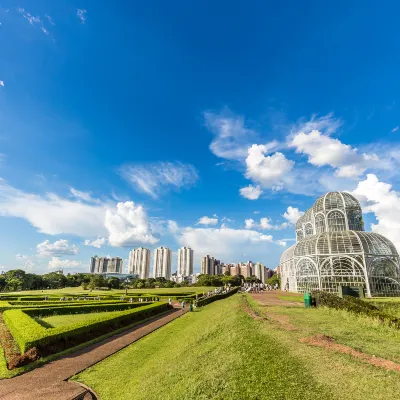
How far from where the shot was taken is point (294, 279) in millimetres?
47031

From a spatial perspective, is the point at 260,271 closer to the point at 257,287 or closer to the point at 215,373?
the point at 257,287

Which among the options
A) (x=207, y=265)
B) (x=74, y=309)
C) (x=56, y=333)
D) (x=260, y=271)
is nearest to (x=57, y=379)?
(x=56, y=333)

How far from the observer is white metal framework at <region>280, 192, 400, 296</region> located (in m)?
37.7

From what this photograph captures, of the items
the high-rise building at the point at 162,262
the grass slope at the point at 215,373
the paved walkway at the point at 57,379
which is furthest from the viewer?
the high-rise building at the point at 162,262

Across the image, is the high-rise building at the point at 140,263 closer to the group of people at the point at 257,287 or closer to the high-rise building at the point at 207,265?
the high-rise building at the point at 207,265

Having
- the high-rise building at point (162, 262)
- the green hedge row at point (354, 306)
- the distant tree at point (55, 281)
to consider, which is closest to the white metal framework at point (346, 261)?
the green hedge row at point (354, 306)

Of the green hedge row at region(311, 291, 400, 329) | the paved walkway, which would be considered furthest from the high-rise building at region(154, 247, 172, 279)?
the paved walkway

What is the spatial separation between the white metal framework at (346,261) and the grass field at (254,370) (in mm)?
28580

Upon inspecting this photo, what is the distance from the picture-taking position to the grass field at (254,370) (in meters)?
6.46

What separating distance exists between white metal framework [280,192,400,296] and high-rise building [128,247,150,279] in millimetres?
152393

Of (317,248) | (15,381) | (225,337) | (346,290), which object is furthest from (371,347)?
(317,248)

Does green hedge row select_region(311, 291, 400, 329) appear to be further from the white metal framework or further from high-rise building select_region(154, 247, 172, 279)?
high-rise building select_region(154, 247, 172, 279)

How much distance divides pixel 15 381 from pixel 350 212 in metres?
54.9

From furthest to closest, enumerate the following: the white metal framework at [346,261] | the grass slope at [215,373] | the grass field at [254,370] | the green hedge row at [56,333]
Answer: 1. the white metal framework at [346,261]
2. the green hedge row at [56,333]
3. the grass slope at [215,373]
4. the grass field at [254,370]
